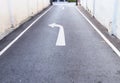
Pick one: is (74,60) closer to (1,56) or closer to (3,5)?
(1,56)

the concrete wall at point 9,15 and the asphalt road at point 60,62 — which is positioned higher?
the concrete wall at point 9,15

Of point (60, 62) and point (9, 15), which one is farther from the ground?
point (9, 15)

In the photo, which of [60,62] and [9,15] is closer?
[60,62]

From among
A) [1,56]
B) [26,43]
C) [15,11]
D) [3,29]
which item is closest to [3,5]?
[3,29]

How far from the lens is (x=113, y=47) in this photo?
8.00 metres

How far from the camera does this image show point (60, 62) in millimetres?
6375

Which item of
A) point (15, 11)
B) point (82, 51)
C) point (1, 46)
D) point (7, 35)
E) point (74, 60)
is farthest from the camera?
point (15, 11)

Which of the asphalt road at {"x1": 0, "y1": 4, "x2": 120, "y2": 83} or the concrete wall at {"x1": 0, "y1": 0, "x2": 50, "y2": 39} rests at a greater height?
the concrete wall at {"x1": 0, "y1": 0, "x2": 50, "y2": 39}

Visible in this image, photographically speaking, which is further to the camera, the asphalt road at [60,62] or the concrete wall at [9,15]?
the concrete wall at [9,15]

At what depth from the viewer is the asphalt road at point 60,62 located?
525cm

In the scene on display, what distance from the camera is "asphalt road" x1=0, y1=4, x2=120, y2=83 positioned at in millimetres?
5248

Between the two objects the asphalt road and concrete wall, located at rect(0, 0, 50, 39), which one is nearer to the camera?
the asphalt road

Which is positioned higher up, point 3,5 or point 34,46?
point 3,5

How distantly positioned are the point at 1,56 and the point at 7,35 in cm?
339
